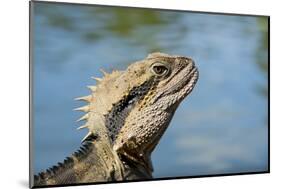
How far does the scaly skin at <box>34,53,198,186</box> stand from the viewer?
4453 millimetres

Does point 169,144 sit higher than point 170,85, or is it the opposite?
point 170,85

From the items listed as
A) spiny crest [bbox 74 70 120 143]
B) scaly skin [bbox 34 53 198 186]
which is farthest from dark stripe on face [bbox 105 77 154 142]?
spiny crest [bbox 74 70 120 143]

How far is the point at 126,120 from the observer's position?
4.54 m

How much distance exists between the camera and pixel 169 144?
4699 mm

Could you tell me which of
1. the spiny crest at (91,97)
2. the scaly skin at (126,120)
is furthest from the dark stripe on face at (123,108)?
the spiny crest at (91,97)

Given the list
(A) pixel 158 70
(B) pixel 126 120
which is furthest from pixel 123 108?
(A) pixel 158 70

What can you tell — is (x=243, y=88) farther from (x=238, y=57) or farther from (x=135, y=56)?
(x=135, y=56)

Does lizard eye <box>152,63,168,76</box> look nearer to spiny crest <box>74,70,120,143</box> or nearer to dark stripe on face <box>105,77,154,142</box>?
dark stripe on face <box>105,77,154,142</box>

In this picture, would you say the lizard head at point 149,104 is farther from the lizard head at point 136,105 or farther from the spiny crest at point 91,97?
the spiny crest at point 91,97

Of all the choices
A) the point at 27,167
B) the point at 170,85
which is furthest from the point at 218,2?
the point at 27,167

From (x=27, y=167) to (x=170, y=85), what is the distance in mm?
1219

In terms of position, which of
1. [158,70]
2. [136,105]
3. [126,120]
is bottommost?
[126,120]

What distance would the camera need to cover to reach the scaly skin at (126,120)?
14.6ft

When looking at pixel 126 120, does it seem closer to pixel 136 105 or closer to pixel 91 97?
pixel 136 105
